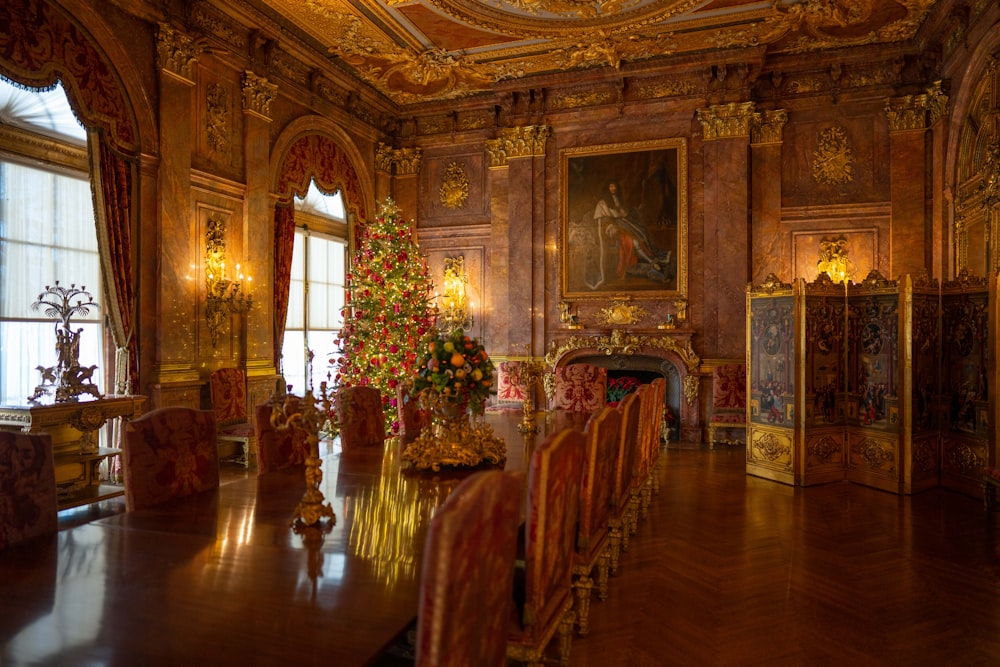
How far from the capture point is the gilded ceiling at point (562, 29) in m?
6.91

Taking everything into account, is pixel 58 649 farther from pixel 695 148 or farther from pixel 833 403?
A: pixel 695 148

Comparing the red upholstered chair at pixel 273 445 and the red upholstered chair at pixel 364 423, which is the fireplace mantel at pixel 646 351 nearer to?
the red upholstered chair at pixel 364 423

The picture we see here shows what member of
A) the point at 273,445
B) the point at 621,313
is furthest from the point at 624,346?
the point at 273,445

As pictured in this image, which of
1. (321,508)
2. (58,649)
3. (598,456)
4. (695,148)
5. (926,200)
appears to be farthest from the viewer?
(695,148)

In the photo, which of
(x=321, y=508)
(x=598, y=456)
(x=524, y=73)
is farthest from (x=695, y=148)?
(x=321, y=508)

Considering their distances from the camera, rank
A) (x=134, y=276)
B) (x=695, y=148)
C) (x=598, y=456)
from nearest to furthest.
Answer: (x=598, y=456) < (x=134, y=276) < (x=695, y=148)

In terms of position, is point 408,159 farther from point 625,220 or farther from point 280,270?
point 625,220

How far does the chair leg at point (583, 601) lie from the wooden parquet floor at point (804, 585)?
6cm

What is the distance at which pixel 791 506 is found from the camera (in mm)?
5203

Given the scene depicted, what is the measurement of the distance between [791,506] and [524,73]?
21.8 ft

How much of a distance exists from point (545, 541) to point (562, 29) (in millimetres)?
6979

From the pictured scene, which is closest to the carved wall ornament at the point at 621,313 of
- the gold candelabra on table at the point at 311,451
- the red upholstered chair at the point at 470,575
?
the gold candelabra on table at the point at 311,451

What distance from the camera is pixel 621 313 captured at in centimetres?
869

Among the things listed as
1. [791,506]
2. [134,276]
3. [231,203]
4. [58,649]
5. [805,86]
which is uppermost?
[805,86]
